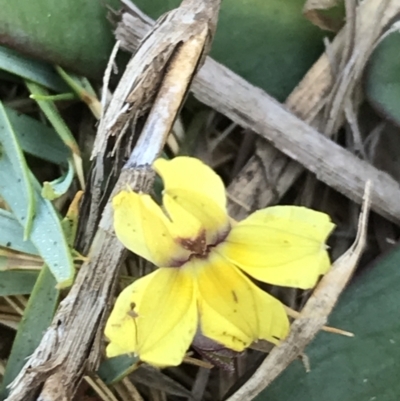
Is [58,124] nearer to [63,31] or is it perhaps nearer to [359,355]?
[63,31]

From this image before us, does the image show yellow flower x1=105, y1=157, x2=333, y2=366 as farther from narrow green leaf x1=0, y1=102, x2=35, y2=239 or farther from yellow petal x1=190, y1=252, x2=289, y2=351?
narrow green leaf x1=0, y1=102, x2=35, y2=239

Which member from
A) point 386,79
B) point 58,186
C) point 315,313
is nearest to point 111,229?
point 58,186

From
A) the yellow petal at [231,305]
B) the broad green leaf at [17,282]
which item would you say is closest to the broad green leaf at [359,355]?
the yellow petal at [231,305]

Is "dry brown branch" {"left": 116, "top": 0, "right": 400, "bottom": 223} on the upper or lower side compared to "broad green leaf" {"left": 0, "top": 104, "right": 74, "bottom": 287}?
upper

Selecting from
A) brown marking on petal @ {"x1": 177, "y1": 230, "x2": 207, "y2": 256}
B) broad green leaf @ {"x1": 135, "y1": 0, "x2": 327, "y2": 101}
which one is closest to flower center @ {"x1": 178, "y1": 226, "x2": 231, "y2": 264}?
brown marking on petal @ {"x1": 177, "y1": 230, "x2": 207, "y2": 256}

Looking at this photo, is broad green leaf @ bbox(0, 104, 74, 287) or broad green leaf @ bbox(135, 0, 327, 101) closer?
broad green leaf @ bbox(0, 104, 74, 287)

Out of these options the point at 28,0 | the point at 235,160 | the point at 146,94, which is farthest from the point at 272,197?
the point at 28,0
